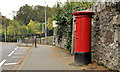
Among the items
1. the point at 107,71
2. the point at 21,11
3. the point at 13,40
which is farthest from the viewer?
the point at 21,11

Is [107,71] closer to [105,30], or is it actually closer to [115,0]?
[105,30]

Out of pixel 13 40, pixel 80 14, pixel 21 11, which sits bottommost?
pixel 13 40

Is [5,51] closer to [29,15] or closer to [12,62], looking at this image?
[12,62]

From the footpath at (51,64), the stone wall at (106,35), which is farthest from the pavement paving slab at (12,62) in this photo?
the stone wall at (106,35)

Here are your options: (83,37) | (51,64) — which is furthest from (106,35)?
(51,64)

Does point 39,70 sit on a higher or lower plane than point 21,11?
lower

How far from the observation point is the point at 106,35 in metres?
6.18

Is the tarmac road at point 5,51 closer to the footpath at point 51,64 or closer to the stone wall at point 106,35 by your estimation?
the footpath at point 51,64

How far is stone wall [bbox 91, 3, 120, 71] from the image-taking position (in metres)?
5.42

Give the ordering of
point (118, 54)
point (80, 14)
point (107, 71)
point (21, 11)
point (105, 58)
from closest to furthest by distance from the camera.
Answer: point (118, 54)
point (107, 71)
point (105, 58)
point (80, 14)
point (21, 11)

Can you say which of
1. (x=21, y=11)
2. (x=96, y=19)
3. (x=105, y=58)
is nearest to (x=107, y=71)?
(x=105, y=58)

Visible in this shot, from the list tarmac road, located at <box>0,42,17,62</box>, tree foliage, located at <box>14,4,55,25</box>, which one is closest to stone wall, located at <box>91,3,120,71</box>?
tarmac road, located at <box>0,42,17,62</box>

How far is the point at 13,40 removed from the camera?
3828 cm

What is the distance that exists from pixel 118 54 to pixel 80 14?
2388mm
